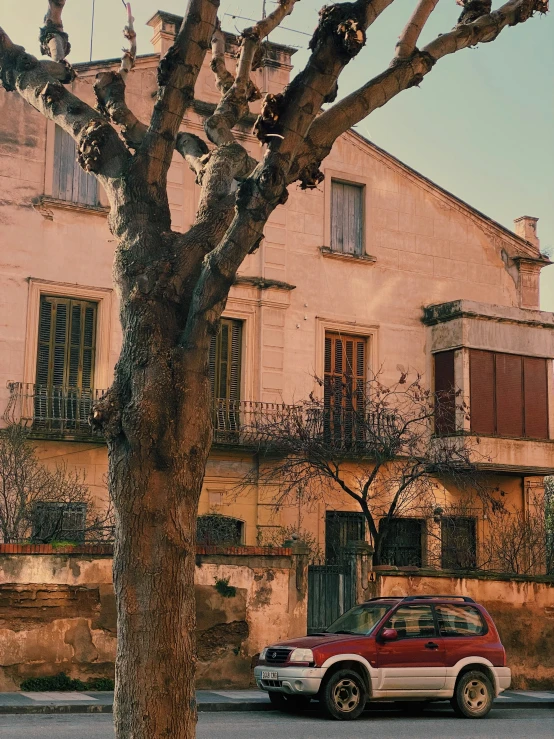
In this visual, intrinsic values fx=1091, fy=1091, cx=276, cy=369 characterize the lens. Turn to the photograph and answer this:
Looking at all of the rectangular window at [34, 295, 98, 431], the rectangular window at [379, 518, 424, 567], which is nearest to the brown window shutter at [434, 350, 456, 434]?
the rectangular window at [379, 518, 424, 567]

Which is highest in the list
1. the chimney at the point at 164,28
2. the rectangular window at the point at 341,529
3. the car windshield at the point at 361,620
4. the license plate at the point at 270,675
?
the chimney at the point at 164,28

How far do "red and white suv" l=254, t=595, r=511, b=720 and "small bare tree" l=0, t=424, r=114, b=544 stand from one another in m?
5.21

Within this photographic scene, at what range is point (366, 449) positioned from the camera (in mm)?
26094

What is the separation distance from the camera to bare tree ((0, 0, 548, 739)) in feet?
21.0

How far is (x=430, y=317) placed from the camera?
28.7 m

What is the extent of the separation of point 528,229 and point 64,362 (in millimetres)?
13967

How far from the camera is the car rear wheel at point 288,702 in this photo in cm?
1568

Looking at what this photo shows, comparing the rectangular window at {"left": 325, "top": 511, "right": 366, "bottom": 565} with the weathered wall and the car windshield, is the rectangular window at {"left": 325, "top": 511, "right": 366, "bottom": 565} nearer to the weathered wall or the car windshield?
the weathered wall

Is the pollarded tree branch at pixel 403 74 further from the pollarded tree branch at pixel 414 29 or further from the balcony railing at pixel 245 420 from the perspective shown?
the balcony railing at pixel 245 420

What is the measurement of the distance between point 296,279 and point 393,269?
9.65 ft

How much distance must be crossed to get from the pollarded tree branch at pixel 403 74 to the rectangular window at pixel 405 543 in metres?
19.1

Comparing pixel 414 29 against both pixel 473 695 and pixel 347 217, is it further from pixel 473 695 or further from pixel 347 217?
pixel 347 217

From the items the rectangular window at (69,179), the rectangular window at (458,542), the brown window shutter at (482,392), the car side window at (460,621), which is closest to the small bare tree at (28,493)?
the rectangular window at (69,179)

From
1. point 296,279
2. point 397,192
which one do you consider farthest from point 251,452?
point 397,192
